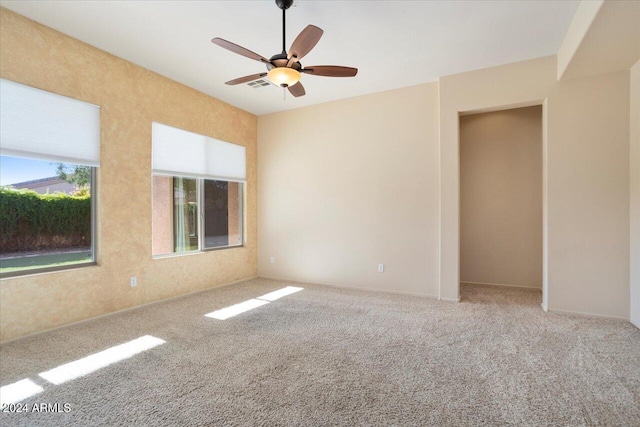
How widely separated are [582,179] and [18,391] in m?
5.49

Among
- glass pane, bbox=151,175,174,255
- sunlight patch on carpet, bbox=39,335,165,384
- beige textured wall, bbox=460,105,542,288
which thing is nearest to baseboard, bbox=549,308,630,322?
beige textured wall, bbox=460,105,542,288

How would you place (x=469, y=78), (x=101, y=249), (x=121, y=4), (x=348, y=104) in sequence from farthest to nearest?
(x=348, y=104)
(x=469, y=78)
(x=101, y=249)
(x=121, y=4)

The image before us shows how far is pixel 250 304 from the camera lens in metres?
4.05

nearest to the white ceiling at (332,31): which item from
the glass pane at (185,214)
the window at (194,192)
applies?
the window at (194,192)

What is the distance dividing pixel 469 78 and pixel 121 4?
3.99 meters

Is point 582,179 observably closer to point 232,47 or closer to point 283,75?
point 283,75

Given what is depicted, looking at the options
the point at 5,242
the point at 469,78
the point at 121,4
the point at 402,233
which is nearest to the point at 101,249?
the point at 5,242

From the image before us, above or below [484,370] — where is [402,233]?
above

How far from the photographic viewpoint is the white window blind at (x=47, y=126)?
2.82 meters

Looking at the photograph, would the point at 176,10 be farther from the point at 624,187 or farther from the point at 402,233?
the point at 624,187

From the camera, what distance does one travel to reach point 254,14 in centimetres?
286

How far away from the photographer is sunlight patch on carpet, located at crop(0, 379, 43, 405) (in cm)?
197

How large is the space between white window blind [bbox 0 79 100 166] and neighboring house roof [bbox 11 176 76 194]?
0.24 m

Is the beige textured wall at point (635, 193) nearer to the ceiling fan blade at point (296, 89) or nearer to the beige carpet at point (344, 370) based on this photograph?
the beige carpet at point (344, 370)
